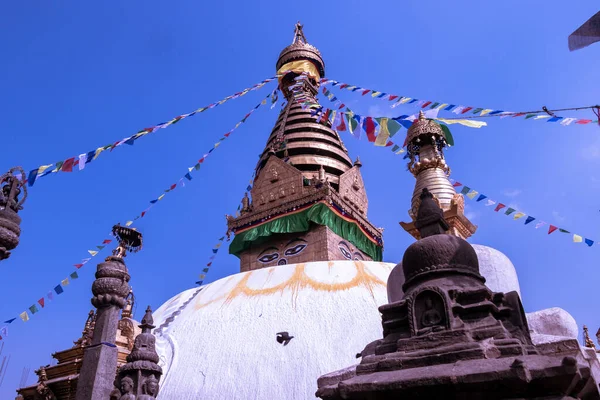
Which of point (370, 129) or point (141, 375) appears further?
point (370, 129)

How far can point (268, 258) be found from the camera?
15781 mm

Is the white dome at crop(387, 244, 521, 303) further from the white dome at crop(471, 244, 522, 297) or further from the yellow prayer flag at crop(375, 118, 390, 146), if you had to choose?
the yellow prayer flag at crop(375, 118, 390, 146)

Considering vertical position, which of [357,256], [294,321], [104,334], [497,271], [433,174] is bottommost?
[104,334]

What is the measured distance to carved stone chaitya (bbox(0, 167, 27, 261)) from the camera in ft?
13.8

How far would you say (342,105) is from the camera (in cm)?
1313

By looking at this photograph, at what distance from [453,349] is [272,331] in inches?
229

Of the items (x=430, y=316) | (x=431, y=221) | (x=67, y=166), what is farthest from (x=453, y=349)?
(x=67, y=166)

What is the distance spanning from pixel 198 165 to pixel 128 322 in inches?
198

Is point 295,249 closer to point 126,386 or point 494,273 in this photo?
point 126,386

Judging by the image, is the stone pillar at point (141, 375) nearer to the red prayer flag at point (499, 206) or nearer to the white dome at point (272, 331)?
the white dome at point (272, 331)

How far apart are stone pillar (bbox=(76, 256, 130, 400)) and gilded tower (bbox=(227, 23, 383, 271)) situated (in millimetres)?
8927

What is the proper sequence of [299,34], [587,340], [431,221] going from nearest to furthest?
[431,221], [587,340], [299,34]

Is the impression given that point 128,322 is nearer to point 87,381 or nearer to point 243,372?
point 243,372

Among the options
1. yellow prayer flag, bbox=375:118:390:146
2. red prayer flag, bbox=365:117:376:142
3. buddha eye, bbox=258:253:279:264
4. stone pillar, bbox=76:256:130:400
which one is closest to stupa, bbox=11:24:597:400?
yellow prayer flag, bbox=375:118:390:146
